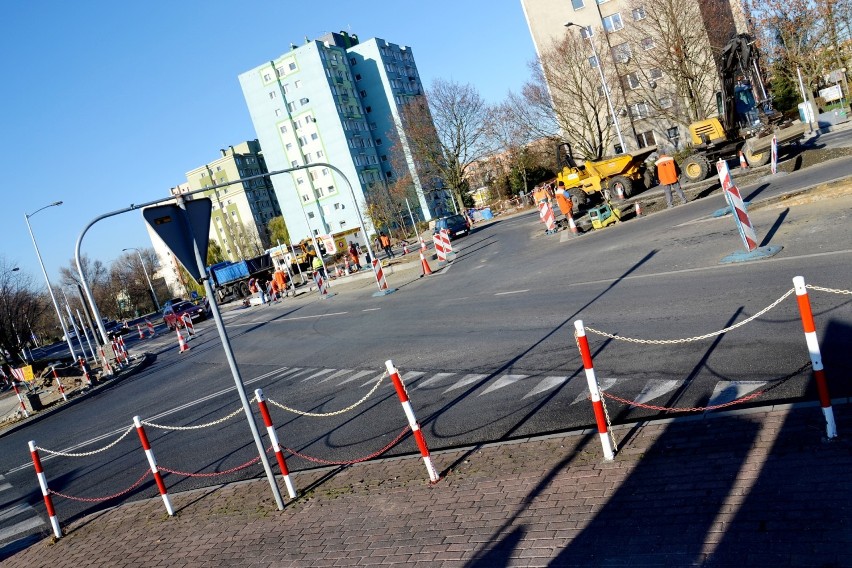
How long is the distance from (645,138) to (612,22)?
10.1 metres

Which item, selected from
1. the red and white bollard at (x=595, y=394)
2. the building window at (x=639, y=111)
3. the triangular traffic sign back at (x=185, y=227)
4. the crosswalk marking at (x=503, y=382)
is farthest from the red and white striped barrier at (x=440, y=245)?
the building window at (x=639, y=111)

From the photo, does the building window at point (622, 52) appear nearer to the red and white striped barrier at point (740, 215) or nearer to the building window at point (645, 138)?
the building window at point (645, 138)

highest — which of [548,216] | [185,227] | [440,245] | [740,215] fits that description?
[185,227]

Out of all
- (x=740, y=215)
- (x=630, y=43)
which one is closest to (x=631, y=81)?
(x=630, y=43)

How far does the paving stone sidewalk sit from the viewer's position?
4387 millimetres

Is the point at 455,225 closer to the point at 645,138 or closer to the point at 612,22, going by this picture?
the point at 645,138

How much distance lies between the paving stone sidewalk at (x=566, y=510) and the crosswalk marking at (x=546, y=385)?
1.76m

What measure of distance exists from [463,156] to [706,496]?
62132mm

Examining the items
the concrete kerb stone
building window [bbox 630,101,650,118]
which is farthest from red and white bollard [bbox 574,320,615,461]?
building window [bbox 630,101,650,118]

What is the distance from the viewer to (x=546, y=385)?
896 cm

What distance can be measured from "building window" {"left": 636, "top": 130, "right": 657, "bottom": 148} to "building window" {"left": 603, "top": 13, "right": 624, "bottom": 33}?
903 cm

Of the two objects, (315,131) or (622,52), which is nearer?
(622,52)

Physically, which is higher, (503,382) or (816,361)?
(816,361)

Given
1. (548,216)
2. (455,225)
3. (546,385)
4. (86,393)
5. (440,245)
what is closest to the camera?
(546,385)
